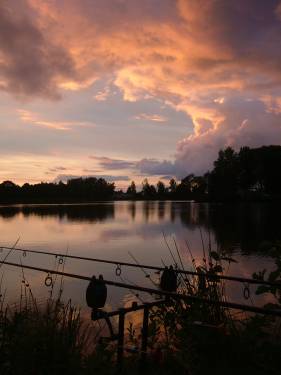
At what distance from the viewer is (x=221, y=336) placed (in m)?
5.91

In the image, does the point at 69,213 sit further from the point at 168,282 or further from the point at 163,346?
the point at 163,346

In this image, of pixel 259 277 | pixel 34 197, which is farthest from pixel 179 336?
pixel 34 197

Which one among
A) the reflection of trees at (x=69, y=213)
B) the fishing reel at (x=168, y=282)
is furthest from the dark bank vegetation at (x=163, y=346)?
the reflection of trees at (x=69, y=213)

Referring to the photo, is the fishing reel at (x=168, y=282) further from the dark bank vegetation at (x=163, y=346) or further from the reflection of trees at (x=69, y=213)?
the reflection of trees at (x=69, y=213)

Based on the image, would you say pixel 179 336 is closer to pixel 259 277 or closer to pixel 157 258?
pixel 259 277

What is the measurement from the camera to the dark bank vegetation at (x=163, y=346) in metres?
3.94

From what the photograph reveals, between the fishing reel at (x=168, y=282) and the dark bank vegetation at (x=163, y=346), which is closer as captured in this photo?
the dark bank vegetation at (x=163, y=346)

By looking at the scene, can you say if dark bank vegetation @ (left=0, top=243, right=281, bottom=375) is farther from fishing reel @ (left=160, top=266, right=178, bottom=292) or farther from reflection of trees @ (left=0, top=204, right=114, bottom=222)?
reflection of trees @ (left=0, top=204, right=114, bottom=222)

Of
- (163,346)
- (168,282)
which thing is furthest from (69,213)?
(163,346)

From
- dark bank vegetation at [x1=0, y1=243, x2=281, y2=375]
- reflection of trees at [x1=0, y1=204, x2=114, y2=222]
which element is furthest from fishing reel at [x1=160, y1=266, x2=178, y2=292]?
reflection of trees at [x1=0, y1=204, x2=114, y2=222]

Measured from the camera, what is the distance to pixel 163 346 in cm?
542

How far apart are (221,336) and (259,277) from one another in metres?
0.97

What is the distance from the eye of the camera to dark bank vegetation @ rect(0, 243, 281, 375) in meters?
3.94

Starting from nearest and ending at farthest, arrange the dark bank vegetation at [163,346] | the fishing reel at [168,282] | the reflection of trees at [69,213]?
the dark bank vegetation at [163,346] < the fishing reel at [168,282] < the reflection of trees at [69,213]
